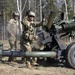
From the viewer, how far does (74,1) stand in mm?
58375

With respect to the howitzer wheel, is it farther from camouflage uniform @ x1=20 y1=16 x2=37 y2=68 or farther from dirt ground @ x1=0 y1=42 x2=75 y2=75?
camouflage uniform @ x1=20 y1=16 x2=37 y2=68

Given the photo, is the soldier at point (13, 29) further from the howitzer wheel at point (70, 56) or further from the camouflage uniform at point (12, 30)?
the howitzer wheel at point (70, 56)

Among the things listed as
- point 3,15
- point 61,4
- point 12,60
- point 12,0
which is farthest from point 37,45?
point 61,4

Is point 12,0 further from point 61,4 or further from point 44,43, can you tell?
point 44,43

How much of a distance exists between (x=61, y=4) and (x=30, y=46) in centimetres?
4689

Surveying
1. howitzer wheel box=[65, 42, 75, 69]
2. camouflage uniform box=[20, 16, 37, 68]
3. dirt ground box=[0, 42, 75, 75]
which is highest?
camouflage uniform box=[20, 16, 37, 68]

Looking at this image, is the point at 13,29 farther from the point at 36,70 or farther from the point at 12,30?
the point at 36,70

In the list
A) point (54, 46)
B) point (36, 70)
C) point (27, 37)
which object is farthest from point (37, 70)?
point (54, 46)

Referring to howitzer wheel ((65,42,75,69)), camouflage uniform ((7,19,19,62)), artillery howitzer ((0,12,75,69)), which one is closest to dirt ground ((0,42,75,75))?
howitzer wheel ((65,42,75,69))

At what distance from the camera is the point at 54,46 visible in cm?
1109

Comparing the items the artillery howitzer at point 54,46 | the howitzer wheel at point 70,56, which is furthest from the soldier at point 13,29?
the howitzer wheel at point 70,56

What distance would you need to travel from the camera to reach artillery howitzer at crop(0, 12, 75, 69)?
10.4 metres

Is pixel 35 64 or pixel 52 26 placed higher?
pixel 52 26

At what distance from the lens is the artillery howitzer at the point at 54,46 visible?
408 inches
